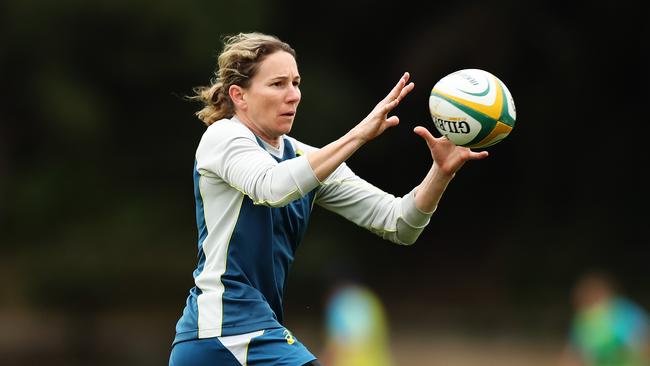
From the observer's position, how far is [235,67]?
17.0 ft

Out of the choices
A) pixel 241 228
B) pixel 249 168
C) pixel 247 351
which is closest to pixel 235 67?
pixel 249 168

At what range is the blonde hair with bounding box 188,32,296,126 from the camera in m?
5.12

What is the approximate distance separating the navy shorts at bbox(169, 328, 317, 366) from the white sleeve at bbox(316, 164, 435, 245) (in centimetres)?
85

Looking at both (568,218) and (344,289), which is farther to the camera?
(568,218)

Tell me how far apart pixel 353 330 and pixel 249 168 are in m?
7.50

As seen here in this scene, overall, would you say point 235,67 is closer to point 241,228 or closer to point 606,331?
point 241,228

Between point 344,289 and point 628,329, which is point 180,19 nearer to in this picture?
point 344,289

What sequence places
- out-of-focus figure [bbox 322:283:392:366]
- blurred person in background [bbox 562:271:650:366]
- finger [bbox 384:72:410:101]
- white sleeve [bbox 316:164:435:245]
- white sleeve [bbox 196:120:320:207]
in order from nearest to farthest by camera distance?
white sleeve [bbox 196:120:320:207]
finger [bbox 384:72:410:101]
white sleeve [bbox 316:164:435:245]
blurred person in background [bbox 562:271:650:366]
out-of-focus figure [bbox 322:283:392:366]

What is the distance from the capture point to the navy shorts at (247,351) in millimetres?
4750

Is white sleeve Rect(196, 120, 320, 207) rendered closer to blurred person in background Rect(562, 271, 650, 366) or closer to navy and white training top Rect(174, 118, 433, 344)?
navy and white training top Rect(174, 118, 433, 344)

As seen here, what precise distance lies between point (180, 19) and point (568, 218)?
8.99 metres

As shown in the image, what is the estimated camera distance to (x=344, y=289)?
1218 cm

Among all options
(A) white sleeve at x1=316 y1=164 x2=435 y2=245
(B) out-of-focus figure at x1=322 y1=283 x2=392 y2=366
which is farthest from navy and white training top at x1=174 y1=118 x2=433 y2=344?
(B) out-of-focus figure at x1=322 y1=283 x2=392 y2=366

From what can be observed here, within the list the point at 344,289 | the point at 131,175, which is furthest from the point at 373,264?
the point at 344,289
